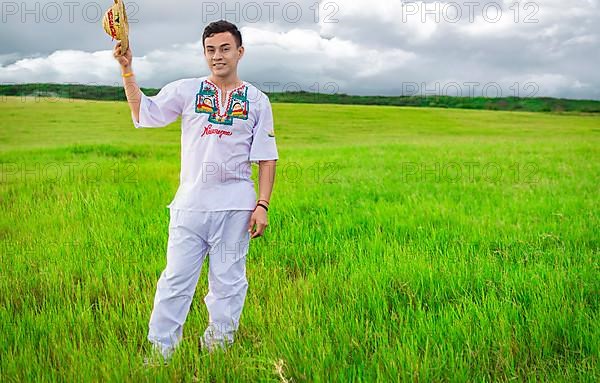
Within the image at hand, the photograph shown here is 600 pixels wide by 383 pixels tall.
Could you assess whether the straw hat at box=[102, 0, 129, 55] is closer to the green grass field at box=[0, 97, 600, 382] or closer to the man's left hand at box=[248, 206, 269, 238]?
the man's left hand at box=[248, 206, 269, 238]

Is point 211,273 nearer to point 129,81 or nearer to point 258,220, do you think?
point 258,220

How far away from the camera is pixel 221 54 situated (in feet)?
9.00

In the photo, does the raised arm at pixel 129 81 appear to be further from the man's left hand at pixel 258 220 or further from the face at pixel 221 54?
the man's left hand at pixel 258 220

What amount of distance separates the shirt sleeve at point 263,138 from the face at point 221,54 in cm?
26

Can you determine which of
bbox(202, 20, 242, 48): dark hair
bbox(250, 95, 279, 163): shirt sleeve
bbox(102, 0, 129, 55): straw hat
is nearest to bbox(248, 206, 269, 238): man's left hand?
bbox(250, 95, 279, 163): shirt sleeve

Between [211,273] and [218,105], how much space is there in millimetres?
918

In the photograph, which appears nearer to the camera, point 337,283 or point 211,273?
point 211,273

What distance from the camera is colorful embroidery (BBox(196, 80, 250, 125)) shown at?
2766mm

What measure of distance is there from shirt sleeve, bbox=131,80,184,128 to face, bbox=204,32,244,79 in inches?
9.3

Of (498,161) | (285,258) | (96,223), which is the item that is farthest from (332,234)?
(498,161)

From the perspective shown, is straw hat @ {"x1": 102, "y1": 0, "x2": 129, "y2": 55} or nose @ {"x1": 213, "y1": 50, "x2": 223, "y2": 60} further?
nose @ {"x1": 213, "y1": 50, "x2": 223, "y2": 60}

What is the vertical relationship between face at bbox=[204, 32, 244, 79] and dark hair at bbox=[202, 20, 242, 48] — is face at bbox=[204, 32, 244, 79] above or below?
below

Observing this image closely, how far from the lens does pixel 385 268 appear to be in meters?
3.91

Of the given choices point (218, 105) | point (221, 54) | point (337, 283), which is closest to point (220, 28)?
point (221, 54)
